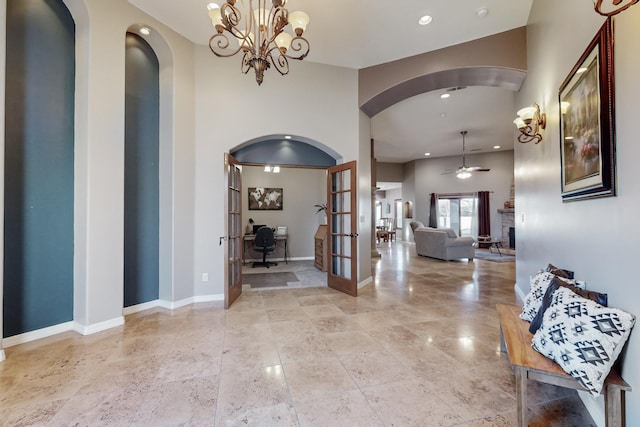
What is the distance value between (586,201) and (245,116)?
4042 millimetres

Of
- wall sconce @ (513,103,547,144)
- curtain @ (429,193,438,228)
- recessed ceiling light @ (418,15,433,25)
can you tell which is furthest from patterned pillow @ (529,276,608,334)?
curtain @ (429,193,438,228)

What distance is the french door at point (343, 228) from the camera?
14.5ft

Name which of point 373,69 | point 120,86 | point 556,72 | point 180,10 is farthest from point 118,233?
point 556,72

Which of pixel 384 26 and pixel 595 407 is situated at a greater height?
pixel 384 26

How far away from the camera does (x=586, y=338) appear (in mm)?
1428

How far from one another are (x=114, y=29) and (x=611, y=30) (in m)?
4.39

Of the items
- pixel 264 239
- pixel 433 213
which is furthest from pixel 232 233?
pixel 433 213

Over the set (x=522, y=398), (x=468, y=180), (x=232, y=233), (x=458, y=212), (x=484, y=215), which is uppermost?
(x=468, y=180)

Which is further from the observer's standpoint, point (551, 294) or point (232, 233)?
point (232, 233)

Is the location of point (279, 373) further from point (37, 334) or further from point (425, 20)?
point (425, 20)

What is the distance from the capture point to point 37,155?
2801 mm

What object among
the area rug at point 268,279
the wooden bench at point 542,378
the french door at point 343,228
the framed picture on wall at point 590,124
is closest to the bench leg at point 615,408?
the wooden bench at point 542,378

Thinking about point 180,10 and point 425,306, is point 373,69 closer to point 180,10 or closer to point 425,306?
point 180,10

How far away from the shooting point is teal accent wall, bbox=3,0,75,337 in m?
2.67
